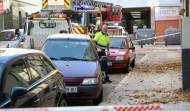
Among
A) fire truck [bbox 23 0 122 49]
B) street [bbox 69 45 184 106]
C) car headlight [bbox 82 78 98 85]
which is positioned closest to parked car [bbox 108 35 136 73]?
street [bbox 69 45 184 106]

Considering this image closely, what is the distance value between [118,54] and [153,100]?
16.8 ft

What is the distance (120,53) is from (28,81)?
8.89 meters

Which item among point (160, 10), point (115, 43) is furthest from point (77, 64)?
point (160, 10)

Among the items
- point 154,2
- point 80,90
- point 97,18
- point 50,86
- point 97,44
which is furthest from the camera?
point 154,2

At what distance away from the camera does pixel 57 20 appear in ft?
47.8

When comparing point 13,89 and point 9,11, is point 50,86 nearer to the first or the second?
point 13,89

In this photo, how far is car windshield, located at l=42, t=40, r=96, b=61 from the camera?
898 centimetres

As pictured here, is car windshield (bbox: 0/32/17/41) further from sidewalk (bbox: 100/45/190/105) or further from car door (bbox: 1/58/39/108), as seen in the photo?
car door (bbox: 1/58/39/108)

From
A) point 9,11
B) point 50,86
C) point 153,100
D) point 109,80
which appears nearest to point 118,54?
point 109,80

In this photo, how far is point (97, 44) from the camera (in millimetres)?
11500

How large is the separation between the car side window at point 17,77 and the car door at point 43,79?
0.74 ft

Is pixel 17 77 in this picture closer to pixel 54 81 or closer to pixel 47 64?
pixel 54 81

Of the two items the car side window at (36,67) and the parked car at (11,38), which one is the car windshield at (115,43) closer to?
the parked car at (11,38)

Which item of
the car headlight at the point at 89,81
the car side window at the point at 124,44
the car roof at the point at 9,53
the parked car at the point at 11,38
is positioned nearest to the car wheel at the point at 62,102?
the car roof at the point at 9,53
